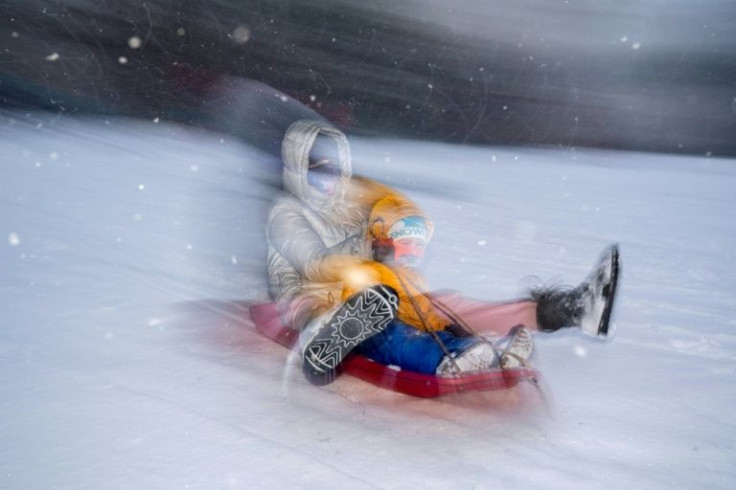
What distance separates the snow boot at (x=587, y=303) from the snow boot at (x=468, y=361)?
14.9 inches

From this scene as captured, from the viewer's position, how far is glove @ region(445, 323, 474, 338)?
7.61 ft

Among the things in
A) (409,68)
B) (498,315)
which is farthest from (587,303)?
(409,68)

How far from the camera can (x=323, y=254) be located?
7.41 feet

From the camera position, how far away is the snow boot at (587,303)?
7.20 ft

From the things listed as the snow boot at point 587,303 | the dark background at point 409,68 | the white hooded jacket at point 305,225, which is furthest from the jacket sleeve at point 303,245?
the dark background at point 409,68

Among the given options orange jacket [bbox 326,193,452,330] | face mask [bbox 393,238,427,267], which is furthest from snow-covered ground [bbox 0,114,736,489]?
face mask [bbox 393,238,427,267]

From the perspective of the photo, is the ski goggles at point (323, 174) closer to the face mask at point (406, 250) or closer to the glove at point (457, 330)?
the face mask at point (406, 250)

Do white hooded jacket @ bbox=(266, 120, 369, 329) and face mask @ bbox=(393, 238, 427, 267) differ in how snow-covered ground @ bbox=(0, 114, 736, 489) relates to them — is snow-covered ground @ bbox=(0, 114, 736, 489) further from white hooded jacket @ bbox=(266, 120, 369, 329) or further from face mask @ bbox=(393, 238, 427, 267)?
face mask @ bbox=(393, 238, 427, 267)

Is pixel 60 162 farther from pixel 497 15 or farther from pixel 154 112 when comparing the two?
pixel 497 15

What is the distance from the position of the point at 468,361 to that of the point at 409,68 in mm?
9223

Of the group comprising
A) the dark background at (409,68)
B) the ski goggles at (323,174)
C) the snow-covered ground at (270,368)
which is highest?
the dark background at (409,68)

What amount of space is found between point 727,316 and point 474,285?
133 centimetres

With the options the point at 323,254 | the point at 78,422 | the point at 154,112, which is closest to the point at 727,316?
the point at 323,254

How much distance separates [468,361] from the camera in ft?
6.63
